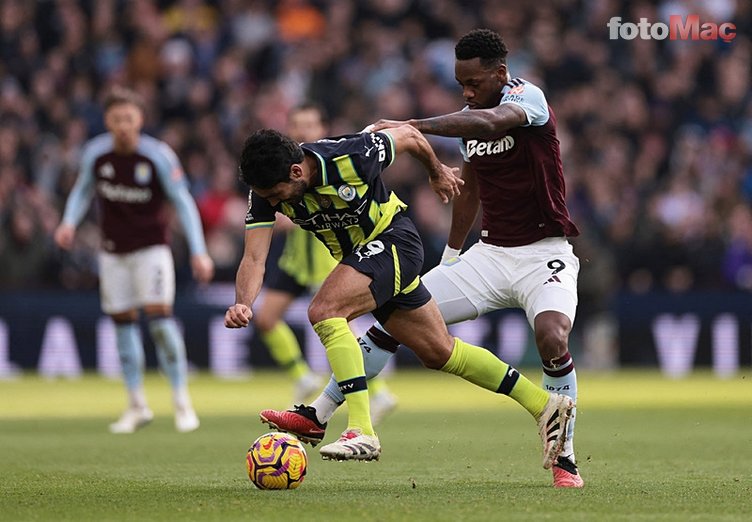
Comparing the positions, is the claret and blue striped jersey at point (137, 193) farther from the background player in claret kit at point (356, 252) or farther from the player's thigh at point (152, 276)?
the background player in claret kit at point (356, 252)

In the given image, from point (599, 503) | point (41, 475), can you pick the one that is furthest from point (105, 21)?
point (599, 503)

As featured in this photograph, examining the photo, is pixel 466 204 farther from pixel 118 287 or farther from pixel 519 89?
pixel 118 287

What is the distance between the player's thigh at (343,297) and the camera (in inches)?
297

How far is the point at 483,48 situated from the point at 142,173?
4.89m

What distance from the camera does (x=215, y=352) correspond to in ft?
61.7

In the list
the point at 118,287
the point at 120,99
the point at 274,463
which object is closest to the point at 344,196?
the point at 274,463

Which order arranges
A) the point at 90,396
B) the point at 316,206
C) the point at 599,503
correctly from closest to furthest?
the point at 599,503, the point at 316,206, the point at 90,396

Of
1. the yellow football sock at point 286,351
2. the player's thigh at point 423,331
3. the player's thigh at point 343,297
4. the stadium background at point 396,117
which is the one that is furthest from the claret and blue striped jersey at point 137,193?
the stadium background at point 396,117

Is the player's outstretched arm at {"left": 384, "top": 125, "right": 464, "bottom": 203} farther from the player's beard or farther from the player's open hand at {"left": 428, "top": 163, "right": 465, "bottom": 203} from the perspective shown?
the player's beard

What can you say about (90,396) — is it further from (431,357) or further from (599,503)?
(599,503)

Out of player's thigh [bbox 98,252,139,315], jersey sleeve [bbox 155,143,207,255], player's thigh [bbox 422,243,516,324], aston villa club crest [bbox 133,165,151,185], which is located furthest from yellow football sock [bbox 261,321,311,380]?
player's thigh [bbox 422,243,516,324]

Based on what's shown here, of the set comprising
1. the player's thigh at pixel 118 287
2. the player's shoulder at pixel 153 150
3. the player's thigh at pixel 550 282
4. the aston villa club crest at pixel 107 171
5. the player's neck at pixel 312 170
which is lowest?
the player's thigh at pixel 118 287

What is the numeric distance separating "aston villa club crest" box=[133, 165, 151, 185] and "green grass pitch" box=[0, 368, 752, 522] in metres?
2.04

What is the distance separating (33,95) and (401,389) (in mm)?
8154
